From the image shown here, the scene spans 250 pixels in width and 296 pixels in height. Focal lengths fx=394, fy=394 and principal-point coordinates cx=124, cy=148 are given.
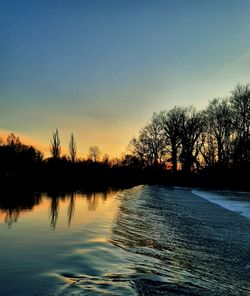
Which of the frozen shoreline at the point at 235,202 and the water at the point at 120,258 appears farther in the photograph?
the frozen shoreline at the point at 235,202

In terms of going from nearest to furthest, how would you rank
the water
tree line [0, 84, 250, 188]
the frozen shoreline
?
the water < the frozen shoreline < tree line [0, 84, 250, 188]

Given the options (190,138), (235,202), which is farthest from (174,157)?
(235,202)

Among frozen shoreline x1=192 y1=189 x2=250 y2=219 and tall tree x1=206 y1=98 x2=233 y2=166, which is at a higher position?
tall tree x1=206 y1=98 x2=233 y2=166

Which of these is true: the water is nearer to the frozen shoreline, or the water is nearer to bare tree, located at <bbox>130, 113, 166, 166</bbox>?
the frozen shoreline

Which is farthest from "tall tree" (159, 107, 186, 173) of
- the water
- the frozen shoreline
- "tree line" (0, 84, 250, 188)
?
the water

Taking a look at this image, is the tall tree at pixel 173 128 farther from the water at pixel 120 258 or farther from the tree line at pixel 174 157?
the water at pixel 120 258

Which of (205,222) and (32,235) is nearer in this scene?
(32,235)

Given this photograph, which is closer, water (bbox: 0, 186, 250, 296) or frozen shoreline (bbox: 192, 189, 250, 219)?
water (bbox: 0, 186, 250, 296)

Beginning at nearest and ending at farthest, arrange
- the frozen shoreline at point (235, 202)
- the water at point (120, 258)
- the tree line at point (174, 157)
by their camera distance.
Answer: the water at point (120, 258)
the frozen shoreline at point (235, 202)
the tree line at point (174, 157)

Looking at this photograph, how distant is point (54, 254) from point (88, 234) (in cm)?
370

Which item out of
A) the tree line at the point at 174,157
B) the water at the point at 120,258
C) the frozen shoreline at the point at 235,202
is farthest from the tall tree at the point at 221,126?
the water at the point at 120,258

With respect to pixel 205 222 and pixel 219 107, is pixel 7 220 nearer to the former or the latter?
pixel 205 222

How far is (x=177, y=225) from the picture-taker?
56.8 feet

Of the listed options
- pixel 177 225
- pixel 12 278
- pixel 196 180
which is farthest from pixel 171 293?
pixel 196 180
